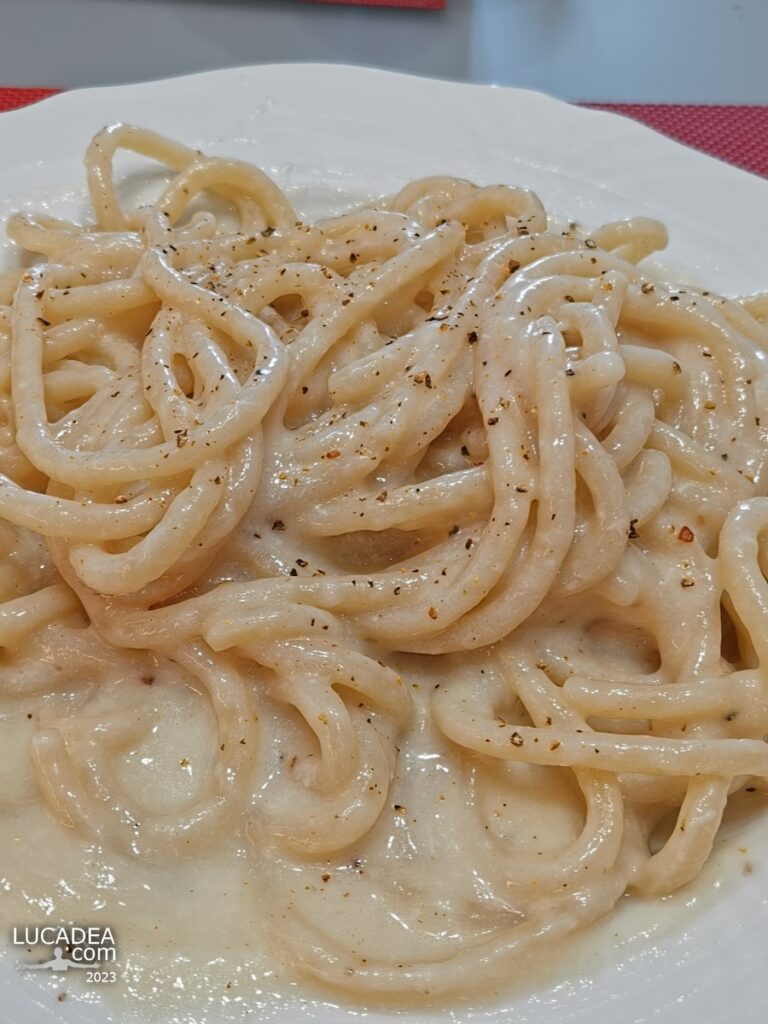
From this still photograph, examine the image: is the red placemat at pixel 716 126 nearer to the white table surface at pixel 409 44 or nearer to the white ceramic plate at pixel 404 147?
the white ceramic plate at pixel 404 147

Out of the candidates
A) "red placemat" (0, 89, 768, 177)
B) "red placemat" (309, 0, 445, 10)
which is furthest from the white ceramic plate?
"red placemat" (309, 0, 445, 10)

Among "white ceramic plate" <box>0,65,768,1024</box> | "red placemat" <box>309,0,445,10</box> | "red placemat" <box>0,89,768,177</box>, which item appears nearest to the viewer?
"white ceramic plate" <box>0,65,768,1024</box>

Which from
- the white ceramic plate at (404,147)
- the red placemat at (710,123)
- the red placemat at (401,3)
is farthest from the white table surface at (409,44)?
the white ceramic plate at (404,147)

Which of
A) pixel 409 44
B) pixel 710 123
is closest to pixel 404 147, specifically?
pixel 710 123

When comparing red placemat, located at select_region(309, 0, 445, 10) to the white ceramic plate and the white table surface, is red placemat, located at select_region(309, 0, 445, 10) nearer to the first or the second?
the white table surface

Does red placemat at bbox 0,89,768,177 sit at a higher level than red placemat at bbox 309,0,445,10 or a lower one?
lower

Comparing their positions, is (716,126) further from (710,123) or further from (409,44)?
(409,44)

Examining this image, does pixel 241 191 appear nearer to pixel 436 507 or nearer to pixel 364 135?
pixel 364 135
